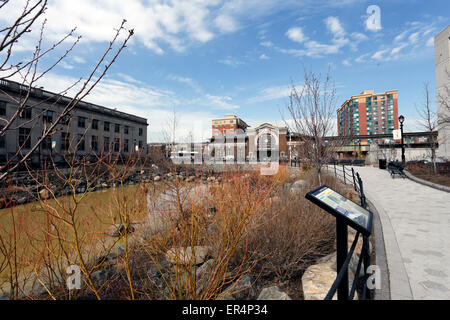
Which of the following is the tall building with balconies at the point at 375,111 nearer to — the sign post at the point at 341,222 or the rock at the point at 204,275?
the rock at the point at 204,275

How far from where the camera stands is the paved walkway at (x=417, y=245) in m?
3.08

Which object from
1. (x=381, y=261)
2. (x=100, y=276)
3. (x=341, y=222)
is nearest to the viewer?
(x=341, y=222)

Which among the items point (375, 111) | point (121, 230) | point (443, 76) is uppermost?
point (375, 111)

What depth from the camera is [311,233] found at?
423 cm

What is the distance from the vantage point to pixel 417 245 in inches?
175

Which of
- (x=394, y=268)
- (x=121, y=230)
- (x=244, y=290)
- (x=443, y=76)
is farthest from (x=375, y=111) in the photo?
(x=244, y=290)

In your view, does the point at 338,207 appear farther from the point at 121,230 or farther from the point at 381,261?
the point at 121,230

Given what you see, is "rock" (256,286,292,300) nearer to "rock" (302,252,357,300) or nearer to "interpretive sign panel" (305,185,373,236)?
"rock" (302,252,357,300)

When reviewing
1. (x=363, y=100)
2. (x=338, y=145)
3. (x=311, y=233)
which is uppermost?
(x=363, y=100)

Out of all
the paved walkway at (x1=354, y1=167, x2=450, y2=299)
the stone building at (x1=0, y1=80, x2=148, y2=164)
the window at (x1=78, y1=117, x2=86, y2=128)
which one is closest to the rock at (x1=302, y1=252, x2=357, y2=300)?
the paved walkway at (x1=354, y1=167, x2=450, y2=299)
